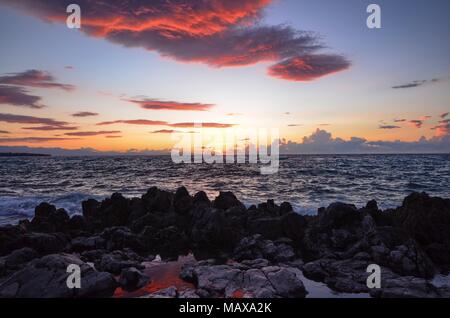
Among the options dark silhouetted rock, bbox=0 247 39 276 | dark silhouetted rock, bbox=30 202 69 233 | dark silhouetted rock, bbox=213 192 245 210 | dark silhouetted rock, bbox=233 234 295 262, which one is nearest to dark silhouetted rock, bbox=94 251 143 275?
dark silhouetted rock, bbox=0 247 39 276

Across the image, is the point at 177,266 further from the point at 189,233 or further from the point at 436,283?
the point at 436,283

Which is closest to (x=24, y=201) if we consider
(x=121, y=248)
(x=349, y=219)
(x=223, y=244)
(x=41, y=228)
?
(x=41, y=228)

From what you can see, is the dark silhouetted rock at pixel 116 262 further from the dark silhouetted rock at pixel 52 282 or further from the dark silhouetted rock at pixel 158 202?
the dark silhouetted rock at pixel 158 202

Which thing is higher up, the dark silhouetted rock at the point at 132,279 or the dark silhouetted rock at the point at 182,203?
the dark silhouetted rock at the point at 182,203

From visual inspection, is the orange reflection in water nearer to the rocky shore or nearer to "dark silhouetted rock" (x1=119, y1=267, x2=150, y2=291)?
the rocky shore

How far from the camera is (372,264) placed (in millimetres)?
11219

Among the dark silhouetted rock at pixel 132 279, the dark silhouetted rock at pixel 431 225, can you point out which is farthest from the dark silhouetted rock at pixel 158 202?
the dark silhouetted rock at pixel 431 225

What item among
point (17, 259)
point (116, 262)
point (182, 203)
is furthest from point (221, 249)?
point (17, 259)

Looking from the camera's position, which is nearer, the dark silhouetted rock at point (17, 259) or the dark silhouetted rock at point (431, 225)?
the dark silhouetted rock at point (17, 259)

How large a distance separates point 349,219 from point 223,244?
586 cm

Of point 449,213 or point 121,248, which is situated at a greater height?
point 449,213

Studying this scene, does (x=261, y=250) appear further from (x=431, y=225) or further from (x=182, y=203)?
(x=431, y=225)

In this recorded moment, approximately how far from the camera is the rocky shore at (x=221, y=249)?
958 centimetres
